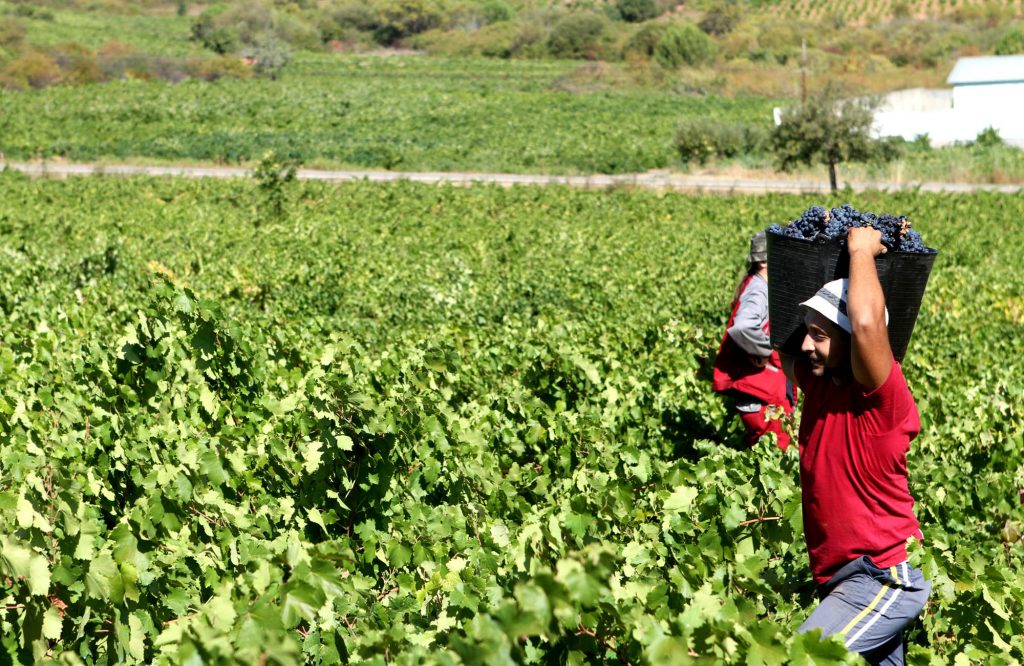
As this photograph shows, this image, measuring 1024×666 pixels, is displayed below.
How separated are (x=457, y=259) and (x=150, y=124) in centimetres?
4193

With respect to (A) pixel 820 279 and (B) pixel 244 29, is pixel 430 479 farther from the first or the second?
(B) pixel 244 29

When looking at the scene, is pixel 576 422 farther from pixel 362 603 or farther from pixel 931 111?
pixel 931 111

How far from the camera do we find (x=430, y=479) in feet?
16.1

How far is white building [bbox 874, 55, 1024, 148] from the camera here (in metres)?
47.1

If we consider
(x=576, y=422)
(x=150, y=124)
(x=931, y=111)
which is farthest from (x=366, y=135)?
(x=576, y=422)

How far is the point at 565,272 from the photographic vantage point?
13.7 m

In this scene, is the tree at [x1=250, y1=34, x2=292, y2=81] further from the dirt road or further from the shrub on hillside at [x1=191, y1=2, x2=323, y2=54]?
the dirt road

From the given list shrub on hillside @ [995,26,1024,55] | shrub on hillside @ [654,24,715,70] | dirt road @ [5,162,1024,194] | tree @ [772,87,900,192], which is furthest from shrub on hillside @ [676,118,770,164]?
shrub on hillside @ [995,26,1024,55]

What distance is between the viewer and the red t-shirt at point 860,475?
333 cm

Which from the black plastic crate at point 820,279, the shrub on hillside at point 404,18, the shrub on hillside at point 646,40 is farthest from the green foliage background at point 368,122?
the black plastic crate at point 820,279

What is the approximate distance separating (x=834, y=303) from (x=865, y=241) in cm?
21

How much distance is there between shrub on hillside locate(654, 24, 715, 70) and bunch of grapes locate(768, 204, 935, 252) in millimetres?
83750

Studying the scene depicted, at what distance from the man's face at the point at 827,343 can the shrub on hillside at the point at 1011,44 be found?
83377 millimetres

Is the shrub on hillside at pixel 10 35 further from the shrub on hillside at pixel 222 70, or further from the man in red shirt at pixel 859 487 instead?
the man in red shirt at pixel 859 487
